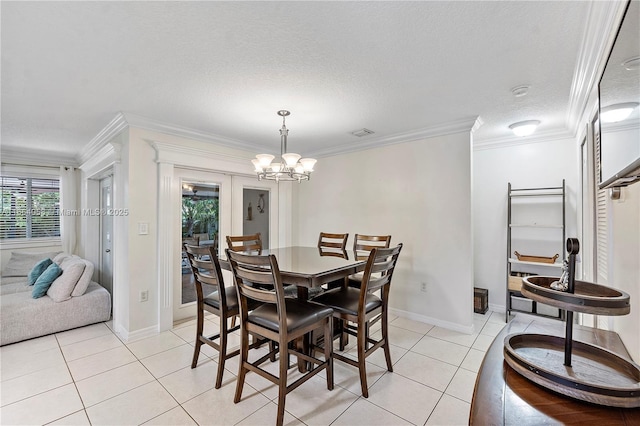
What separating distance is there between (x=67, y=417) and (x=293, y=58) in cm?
286

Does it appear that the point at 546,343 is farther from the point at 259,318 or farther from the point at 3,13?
the point at 3,13

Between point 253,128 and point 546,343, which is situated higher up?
point 253,128

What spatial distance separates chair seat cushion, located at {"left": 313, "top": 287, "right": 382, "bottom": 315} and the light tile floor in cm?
60

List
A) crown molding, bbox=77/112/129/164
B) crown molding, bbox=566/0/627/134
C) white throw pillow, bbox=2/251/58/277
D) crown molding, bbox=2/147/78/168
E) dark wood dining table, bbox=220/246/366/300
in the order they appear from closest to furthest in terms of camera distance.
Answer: crown molding, bbox=566/0/627/134, dark wood dining table, bbox=220/246/366/300, crown molding, bbox=77/112/129/164, white throw pillow, bbox=2/251/58/277, crown molding, bbox=2/147/78/168

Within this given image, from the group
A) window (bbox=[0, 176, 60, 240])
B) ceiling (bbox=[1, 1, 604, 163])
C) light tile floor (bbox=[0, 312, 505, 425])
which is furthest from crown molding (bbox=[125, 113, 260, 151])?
window (bbox=[0, 176, 60, 240])

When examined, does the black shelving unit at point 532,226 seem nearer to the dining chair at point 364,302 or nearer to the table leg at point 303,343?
the dining chair at point 364,302

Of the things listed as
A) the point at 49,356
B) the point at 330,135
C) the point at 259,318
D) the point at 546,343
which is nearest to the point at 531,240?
the point at 330,135

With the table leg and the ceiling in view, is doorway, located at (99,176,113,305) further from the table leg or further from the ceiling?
the table leg

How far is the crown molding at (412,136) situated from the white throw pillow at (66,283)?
11.8ft

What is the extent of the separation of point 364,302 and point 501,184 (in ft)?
9.79

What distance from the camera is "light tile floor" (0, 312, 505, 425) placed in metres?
1.86

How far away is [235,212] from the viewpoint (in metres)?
4.16

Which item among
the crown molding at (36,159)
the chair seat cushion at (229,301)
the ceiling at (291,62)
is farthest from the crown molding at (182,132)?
the crown molding at (36,159)

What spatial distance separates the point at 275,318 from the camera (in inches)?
73.6
